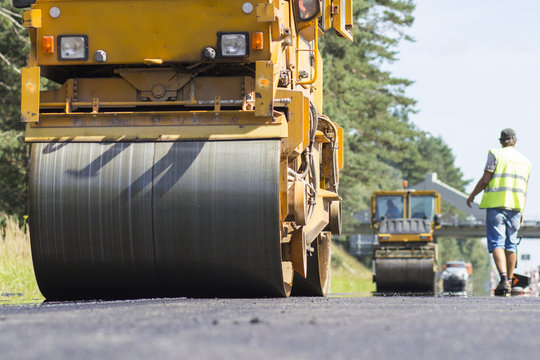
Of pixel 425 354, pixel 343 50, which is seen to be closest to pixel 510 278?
pixel 425 354

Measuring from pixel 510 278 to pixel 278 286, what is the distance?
12.3 feet

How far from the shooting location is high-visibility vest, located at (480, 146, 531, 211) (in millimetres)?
9730

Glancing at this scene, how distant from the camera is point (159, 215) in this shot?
21.7 ft

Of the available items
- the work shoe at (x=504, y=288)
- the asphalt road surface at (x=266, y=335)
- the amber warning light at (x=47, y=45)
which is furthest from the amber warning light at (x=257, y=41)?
the work shoe at (x=504, y=288)

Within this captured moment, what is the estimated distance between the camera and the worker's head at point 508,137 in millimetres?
9961

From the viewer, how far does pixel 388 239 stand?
22.4 meters

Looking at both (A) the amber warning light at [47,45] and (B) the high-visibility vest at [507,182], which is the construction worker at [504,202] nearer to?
(B) the high-visibility vest at [507,182]

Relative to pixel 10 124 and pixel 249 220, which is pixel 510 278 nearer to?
pixel 249 220

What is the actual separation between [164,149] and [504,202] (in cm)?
426

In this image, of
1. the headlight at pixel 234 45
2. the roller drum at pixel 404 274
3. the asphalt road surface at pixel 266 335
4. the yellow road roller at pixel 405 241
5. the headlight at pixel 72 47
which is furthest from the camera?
the yellow road roller at pixel 405 241

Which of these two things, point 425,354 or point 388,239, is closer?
point 425,354

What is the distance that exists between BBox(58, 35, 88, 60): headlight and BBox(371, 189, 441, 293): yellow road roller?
45.2 feet

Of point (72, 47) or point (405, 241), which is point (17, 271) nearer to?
point (72, 47)

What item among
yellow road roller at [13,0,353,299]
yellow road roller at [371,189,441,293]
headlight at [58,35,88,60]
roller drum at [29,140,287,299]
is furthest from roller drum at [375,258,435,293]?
headlight at [58,35,88,60]
